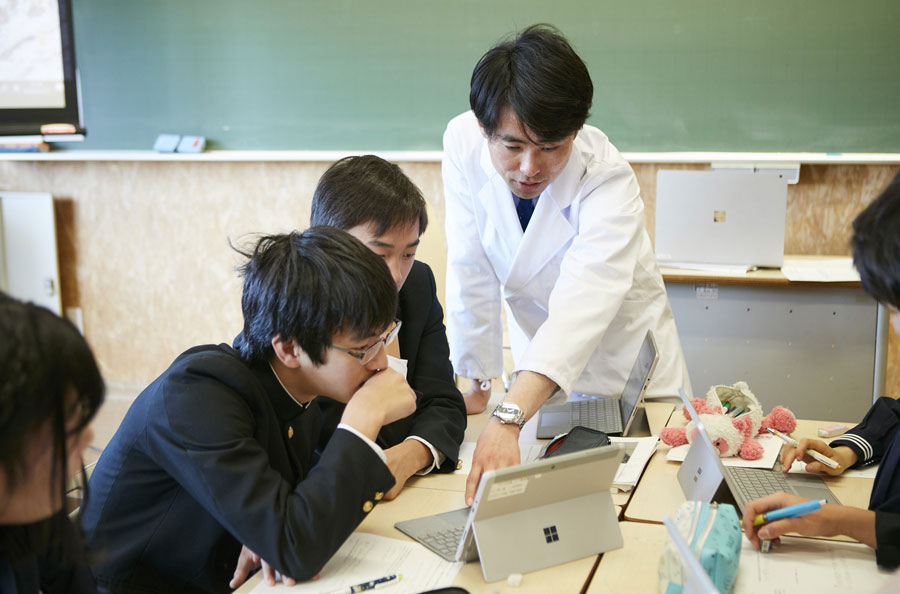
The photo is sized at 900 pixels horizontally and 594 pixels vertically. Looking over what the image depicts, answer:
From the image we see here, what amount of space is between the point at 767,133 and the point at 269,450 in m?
2.75

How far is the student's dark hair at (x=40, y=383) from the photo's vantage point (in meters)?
0.75

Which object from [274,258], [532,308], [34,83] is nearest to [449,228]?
[532,308]

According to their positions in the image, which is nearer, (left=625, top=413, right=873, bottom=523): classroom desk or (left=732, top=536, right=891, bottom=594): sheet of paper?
(left=732, top=536, right=891, bottom=594): sheet of paper

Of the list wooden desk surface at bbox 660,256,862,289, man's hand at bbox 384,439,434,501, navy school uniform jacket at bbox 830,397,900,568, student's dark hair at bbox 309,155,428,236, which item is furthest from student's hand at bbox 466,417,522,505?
wooden desk surface at bbox 660,256,862,289

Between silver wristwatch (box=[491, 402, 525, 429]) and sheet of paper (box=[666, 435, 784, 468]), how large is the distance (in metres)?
0.29

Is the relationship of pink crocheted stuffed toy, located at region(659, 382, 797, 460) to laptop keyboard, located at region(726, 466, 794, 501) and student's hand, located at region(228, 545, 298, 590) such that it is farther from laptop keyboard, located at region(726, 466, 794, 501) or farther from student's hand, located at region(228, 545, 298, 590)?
student's hand, located at region(228, 545, 298, 590)

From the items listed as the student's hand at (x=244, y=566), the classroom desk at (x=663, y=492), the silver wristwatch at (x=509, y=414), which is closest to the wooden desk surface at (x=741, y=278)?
the classroom desk at (x=663, y=492)

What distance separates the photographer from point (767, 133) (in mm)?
3264

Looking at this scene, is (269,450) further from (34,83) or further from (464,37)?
(34,83)

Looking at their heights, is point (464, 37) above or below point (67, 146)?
above

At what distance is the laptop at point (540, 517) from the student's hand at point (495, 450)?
0.16m

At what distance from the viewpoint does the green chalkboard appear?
317 cm

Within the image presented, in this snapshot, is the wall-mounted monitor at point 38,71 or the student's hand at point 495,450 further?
the wall-mounted monitor at point 38,71

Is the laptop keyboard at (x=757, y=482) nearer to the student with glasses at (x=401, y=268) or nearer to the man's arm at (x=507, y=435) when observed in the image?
the man's arm at (x=507, y=435)
